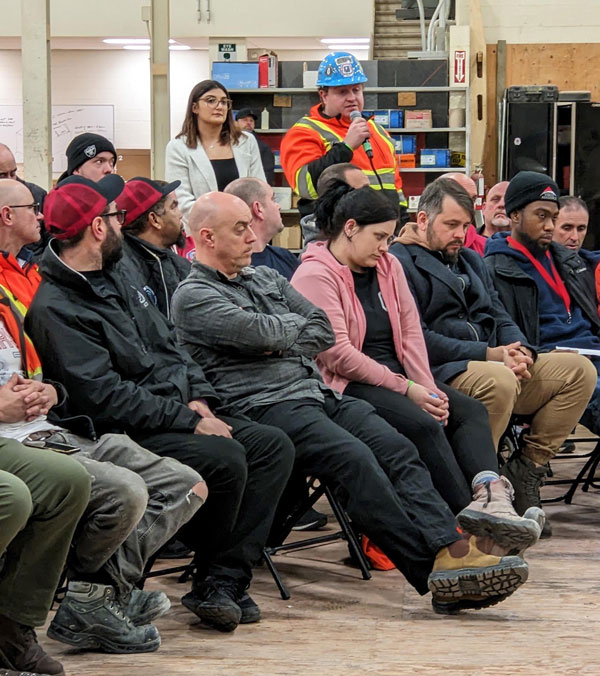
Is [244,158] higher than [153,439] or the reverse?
higher

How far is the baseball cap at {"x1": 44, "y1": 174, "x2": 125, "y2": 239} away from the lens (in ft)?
10.3

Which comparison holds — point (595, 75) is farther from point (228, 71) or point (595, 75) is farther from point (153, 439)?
point (153, 439)

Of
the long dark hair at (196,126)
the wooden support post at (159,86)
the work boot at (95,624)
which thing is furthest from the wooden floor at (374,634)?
the wooden support post at (159,86)

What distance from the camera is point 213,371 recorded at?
351cm

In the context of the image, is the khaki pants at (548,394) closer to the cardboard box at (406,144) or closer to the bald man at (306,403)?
the bald man at (306,403)

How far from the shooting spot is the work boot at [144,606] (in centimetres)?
303

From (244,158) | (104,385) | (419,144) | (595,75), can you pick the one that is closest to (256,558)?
(104,385)

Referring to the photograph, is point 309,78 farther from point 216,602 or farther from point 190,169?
point 216,602

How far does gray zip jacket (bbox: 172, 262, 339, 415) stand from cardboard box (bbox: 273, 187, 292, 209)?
788 centimetres

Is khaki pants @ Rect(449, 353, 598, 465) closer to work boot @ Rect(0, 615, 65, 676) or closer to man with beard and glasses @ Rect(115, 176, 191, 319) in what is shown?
man with beard and glasses @ Rect(115, 176, 191, 319)

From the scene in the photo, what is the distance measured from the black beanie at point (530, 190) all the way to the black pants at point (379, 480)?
1609 millimetres

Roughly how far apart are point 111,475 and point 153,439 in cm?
34

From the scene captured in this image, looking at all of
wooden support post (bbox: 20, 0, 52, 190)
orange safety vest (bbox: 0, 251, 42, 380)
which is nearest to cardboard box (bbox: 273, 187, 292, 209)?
wooden support post (bbox: 20, 0, 52, 190)

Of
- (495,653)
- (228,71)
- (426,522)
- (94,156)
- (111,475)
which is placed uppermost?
(228,71)
